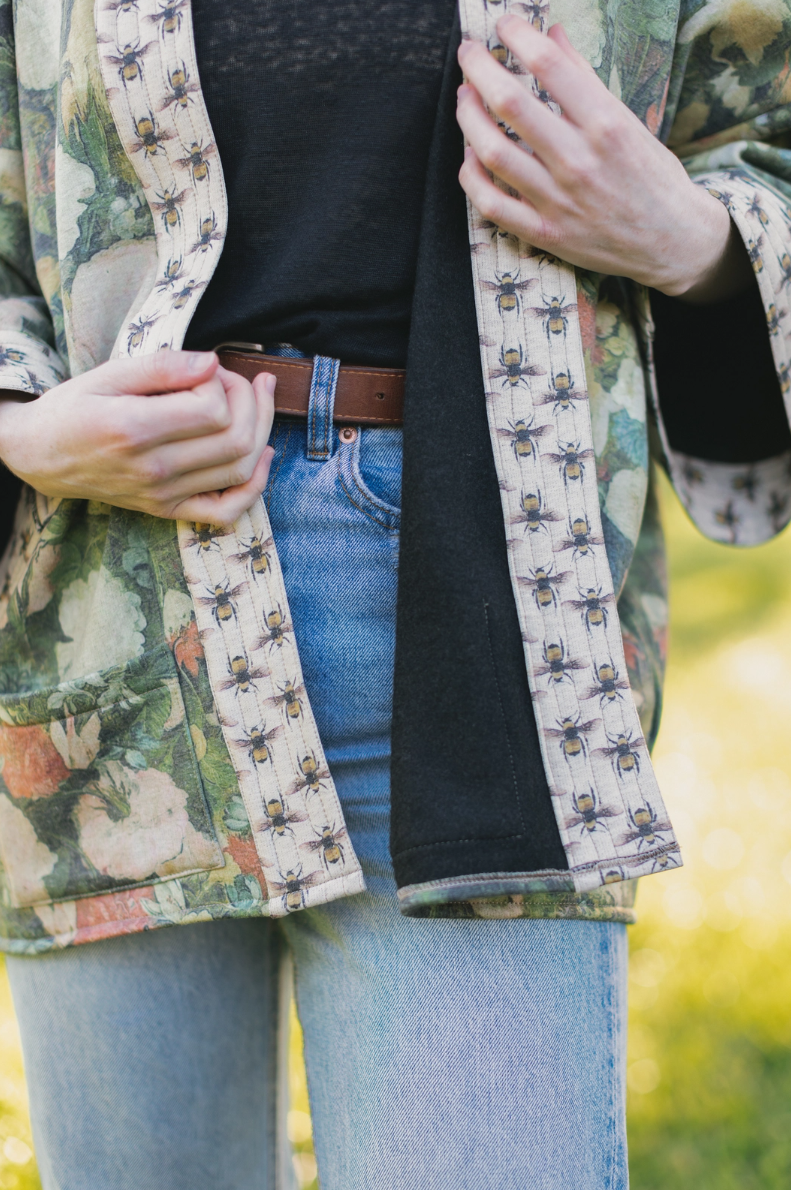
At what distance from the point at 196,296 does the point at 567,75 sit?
1.27 ft

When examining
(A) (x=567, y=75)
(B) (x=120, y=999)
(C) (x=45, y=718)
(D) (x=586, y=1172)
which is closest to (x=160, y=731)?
(C) (x=45, y=718)

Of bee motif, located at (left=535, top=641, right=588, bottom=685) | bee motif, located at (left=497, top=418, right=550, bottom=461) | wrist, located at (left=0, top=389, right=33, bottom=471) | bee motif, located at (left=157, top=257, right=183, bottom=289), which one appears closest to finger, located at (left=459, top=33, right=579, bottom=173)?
bee motif, located at (left=497, top=418, right=550, bottom=461)

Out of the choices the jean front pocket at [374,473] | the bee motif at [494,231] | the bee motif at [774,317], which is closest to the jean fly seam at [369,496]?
the jean front pocket at [374,473]

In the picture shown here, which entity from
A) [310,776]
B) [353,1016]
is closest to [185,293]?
[310,776]

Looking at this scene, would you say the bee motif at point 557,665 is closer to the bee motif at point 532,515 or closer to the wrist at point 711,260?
the bee motif at point 532,515

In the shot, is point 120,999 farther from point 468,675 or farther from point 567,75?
point 567,75

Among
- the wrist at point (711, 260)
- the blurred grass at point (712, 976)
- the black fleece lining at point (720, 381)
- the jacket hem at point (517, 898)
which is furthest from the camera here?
the blurred grass at point (712, 976)

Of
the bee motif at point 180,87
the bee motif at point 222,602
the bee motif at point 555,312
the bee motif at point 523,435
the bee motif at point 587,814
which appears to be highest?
the bee motif at point 180,87

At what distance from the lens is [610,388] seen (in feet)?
3.43

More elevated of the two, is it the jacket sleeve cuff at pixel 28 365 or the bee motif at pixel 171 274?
the bee motif at pixel 171 274

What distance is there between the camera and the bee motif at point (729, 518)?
1.22 metres

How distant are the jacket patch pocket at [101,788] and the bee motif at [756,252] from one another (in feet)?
2.29

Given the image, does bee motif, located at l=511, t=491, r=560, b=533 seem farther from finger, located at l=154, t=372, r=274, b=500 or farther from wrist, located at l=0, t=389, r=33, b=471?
wrist, located at l=0, t=389, r=33, b=471

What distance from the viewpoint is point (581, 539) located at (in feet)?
3.08
